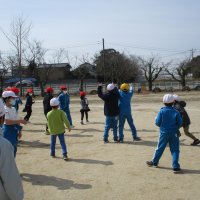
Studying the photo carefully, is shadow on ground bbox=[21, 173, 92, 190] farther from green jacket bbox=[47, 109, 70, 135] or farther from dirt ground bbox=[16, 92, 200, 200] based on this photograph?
green jacket bbox=[47, 109, 70, 135]

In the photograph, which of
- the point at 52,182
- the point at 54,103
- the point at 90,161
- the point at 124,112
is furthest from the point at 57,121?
the point at 124,112

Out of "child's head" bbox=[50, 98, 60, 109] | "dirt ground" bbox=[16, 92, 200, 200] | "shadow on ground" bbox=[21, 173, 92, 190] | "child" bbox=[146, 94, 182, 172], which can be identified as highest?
"child's head" bbox=[50, 98, 60, 109]

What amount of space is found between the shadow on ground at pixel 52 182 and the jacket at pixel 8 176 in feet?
9.93

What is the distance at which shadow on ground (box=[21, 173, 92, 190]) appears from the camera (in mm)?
6086

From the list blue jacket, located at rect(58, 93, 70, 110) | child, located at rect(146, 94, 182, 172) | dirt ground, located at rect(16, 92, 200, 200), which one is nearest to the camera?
dirt ground, located at rect(16, 92, 200, 200)

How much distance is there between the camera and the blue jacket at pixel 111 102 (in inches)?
396

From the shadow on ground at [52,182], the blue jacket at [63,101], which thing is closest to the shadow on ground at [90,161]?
the shadow on ground at [52,182]

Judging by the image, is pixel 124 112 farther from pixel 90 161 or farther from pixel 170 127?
pixel 170 127

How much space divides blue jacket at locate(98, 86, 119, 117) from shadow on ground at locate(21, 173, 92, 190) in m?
3.71

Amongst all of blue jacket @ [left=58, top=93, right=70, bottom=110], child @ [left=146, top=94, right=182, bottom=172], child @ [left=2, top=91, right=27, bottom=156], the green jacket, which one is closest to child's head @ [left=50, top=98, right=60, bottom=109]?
the green jacket

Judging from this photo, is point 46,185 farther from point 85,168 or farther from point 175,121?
point 175,121

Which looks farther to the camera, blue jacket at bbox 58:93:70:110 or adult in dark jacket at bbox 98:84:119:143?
blue jacket at bbox 58:93:70:110

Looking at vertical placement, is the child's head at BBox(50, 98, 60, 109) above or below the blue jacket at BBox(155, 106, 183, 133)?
above

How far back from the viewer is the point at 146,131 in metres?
11.8
